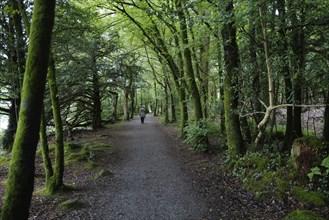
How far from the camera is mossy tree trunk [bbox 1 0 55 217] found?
3668 mm

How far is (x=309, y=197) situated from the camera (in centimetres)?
559

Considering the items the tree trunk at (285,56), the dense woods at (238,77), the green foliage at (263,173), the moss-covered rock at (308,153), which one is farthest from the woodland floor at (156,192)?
A: the tree trunk at (285,56)

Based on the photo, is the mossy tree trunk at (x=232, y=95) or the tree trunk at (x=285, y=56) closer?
the tree trunk at (x=285, y=56)

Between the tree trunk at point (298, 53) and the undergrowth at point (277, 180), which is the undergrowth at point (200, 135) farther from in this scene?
the tree trunk at point (298, 53)

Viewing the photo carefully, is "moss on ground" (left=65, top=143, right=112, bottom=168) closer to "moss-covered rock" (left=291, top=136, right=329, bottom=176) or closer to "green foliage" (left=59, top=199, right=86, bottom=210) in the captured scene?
"green foliage" (left=59, top=199, right=86, bottom=210)

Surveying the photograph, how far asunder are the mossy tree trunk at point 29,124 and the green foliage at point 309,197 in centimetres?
524

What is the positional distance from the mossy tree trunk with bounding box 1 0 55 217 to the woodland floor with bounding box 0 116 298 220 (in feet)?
7.46

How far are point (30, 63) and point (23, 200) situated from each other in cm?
191

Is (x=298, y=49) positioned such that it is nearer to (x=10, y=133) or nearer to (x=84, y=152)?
(x=84, y=152)

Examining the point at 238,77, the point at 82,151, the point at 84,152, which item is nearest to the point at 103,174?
the point at 84,152

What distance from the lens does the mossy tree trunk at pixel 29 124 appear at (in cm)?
367

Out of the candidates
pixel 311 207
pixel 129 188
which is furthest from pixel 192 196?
pixel 311 207

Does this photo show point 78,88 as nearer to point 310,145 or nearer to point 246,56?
point 246,56

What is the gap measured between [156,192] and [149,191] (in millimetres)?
210
